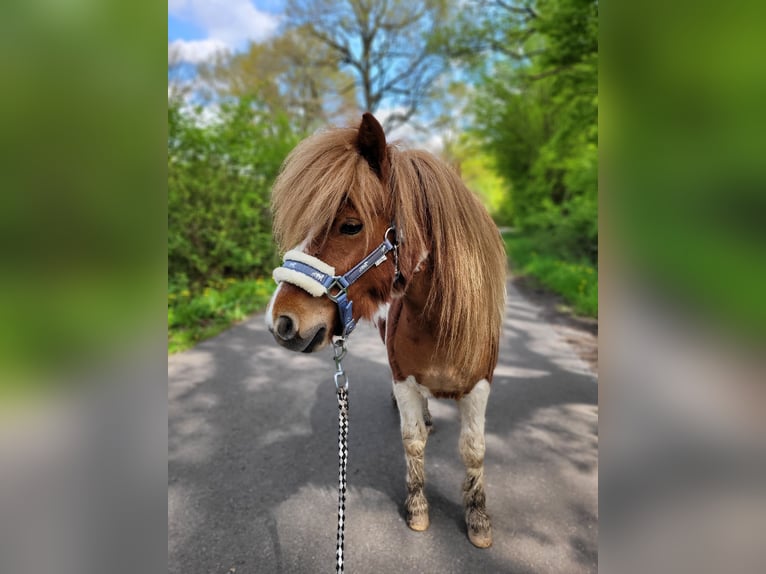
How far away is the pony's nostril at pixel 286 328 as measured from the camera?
4.47ft

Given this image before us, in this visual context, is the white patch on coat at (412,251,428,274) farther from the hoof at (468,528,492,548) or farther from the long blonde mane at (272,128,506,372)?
the hoof at (468,528,492,548)

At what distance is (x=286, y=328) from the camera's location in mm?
1374

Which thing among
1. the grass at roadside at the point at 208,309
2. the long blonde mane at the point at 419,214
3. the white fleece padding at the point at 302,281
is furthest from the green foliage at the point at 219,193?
the white fleece padding at the point at 302,281

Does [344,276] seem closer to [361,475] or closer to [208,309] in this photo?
[361,475]

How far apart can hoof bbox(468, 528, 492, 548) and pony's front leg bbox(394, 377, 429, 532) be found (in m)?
0.27

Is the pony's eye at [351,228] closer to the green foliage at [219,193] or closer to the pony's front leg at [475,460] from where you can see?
the pony's front leg at [475,460]

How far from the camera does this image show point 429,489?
2.58 metres

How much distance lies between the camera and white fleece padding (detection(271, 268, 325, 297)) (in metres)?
1.34

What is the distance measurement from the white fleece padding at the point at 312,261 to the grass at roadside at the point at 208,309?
4573 millimetres
